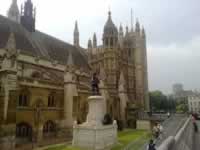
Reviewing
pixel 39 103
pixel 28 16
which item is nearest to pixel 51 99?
pixel 39 103

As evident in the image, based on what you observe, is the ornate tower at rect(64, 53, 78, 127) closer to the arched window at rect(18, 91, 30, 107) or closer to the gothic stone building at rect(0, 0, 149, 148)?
the gothic stone building at rect(0, 0, 149, 148)

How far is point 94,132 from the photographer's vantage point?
2089 centimetres

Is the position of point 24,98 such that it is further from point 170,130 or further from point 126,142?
point 170,130

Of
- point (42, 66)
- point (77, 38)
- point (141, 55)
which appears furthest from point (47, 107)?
point (141, 55)

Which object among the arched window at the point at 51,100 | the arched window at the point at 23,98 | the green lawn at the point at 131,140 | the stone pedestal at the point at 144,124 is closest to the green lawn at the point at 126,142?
the green lawn at the point at 131,140

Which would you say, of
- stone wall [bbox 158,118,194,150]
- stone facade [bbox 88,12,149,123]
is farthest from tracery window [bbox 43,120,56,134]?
stone wall [bbox 158,118,194,150]

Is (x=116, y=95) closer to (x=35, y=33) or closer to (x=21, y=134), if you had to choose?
(x=35, y=33)

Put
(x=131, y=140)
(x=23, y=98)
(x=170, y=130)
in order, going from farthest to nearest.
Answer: (x=131, y=140), (x=23, y=98), (x=170, y=130)

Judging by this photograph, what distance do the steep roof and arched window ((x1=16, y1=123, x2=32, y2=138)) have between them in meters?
11.7

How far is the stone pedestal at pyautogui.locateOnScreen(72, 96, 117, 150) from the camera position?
20859mm

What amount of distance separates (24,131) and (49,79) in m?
8.49

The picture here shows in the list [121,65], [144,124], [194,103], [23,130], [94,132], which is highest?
[121,65]

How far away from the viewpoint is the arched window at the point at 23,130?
2534cm

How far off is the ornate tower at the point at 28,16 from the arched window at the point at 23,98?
18387 millimetres
